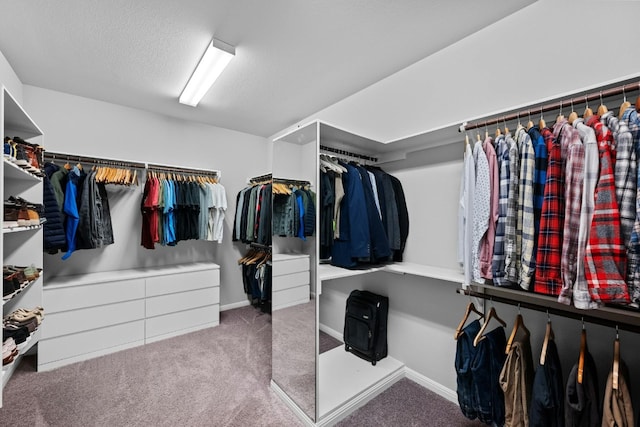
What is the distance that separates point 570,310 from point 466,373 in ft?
1.97

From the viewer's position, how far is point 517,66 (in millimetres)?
1637

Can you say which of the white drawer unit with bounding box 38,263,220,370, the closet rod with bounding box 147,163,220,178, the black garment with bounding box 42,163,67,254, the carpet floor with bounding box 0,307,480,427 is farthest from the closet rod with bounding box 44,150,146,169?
the carpet floor with bounding box 0,307,480,427

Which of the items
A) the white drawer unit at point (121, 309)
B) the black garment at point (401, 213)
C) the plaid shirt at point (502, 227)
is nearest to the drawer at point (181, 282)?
the white drawer unit at point (121, 309)

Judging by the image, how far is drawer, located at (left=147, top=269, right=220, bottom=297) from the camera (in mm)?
2785

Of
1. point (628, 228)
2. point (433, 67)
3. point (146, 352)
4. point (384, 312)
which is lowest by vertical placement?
point (146, 352)

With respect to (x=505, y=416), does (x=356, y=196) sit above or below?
above

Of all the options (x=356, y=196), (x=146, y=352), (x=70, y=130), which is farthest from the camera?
(x=70, y=130)

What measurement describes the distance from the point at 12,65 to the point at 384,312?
12.4ft

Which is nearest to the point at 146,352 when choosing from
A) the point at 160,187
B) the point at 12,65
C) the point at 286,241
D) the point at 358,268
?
the point at 160,187

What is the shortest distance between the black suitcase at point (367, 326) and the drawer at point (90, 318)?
215 centimetres

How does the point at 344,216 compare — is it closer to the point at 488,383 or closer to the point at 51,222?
the point at 488,383

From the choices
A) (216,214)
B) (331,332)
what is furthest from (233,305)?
(331,332)

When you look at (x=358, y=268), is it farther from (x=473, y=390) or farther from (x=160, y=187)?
(x=160, y=187)

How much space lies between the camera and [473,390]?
1407 millimetres
